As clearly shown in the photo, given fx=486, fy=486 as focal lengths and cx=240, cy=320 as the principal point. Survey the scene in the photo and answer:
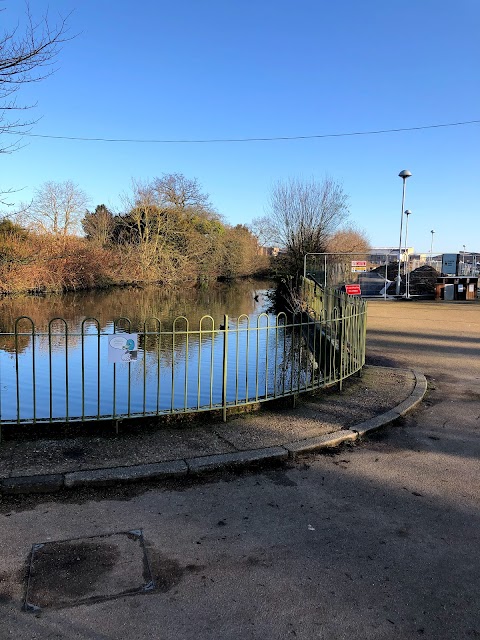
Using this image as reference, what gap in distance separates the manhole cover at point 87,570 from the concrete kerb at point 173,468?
0.82 m

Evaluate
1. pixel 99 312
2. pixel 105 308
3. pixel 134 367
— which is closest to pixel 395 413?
pixel 134 367

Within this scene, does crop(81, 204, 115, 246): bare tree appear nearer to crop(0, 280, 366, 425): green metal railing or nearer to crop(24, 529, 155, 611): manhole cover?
crop(0, 280, 366, 425): green metal railing

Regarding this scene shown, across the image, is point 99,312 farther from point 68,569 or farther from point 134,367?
point 68,569

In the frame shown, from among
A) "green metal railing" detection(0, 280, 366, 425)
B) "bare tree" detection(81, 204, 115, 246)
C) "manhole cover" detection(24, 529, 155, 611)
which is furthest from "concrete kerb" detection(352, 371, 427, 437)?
"bare tree" detection(81, 204, 115, 246)

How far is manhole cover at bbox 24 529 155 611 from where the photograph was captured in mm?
2723

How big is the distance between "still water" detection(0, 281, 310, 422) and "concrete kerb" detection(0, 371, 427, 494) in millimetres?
983

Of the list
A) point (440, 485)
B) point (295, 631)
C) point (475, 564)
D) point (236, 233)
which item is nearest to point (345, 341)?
point (440, 485)

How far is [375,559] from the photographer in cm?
315

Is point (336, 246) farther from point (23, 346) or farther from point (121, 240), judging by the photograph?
point (23, 346)

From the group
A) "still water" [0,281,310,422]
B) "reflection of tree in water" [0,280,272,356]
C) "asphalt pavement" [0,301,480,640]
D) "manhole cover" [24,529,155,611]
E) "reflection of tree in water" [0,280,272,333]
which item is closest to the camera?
"asphalt pavement" [0,301,480,640]

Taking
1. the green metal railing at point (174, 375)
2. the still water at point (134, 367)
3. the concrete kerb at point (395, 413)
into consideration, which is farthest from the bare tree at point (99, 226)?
the concrete kerb at point (395, 413)

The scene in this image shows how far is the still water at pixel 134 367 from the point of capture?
18.8 feet

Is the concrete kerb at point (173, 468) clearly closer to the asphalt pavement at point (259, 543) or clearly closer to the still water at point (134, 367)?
the asphalt pavement at point (259, 543)

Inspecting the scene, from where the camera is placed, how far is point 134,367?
35.3 ft
